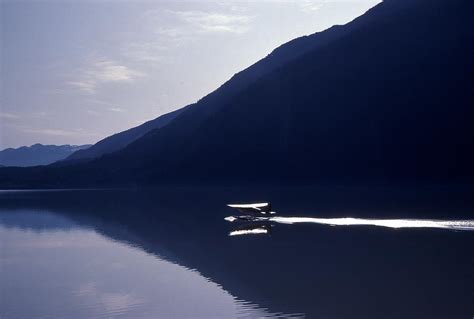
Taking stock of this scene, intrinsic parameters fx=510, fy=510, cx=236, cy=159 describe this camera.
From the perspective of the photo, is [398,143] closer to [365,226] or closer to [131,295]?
[365,226]

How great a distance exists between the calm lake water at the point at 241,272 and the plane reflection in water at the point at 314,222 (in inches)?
45.0

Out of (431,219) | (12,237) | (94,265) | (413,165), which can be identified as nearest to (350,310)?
(94,265)

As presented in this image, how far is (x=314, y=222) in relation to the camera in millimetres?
64312

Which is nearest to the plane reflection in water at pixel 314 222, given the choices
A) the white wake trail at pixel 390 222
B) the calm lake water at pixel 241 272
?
the white wake trail at pixel 390 222

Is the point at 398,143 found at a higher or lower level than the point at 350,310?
higher

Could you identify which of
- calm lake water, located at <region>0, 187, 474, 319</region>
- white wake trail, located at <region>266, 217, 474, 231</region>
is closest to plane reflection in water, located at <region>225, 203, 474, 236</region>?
white wake trail, located at <region>266, 217, 474, 231</region>

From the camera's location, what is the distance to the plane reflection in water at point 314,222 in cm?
5575

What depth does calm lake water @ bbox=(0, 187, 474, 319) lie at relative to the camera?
26156 mm

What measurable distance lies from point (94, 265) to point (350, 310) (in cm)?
2288

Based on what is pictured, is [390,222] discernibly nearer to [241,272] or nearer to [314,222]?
[314,222]

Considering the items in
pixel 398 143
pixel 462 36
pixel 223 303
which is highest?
pixel 462 36

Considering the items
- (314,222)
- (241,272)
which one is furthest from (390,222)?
(241,272)

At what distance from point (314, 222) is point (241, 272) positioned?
30056 millimetres

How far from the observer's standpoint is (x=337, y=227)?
59.3 m
